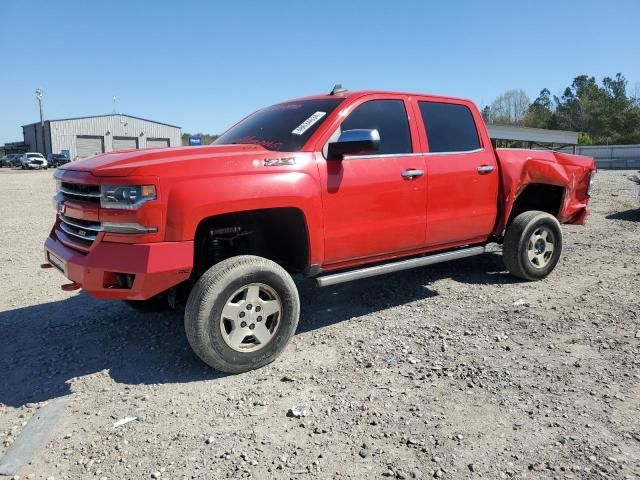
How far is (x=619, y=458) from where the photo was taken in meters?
2.52

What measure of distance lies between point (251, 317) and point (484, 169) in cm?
290

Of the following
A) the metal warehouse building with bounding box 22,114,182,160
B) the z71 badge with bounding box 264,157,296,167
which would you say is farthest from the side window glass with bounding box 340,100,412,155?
the metal warehouse building with bounding box 22,114,182,160

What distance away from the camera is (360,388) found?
331 cm

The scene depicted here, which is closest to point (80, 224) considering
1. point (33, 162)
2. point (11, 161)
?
point (33, 162)

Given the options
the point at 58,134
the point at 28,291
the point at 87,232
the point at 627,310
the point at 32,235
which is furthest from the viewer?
the point at 58,134

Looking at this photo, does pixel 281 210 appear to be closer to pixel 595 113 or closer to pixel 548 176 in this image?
pixel 548 176

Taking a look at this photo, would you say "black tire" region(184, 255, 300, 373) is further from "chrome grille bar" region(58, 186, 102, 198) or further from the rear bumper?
"chrome grille bar" region(58, 186, 102, 198)

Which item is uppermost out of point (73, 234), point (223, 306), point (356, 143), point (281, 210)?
point (356, 143)

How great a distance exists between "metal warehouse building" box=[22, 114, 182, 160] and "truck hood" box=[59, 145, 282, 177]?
53929mm


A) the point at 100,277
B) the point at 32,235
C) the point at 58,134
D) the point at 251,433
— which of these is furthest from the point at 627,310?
the point at 58,134

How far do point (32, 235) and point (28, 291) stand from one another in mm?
3917

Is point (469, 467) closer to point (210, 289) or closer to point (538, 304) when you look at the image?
point (210, 289)

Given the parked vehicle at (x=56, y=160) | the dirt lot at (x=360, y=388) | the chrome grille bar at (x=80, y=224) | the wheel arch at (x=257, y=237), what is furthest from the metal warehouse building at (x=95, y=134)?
the wheel arch at (x=257, y=237)

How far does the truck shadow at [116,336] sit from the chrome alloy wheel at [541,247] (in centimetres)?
39
